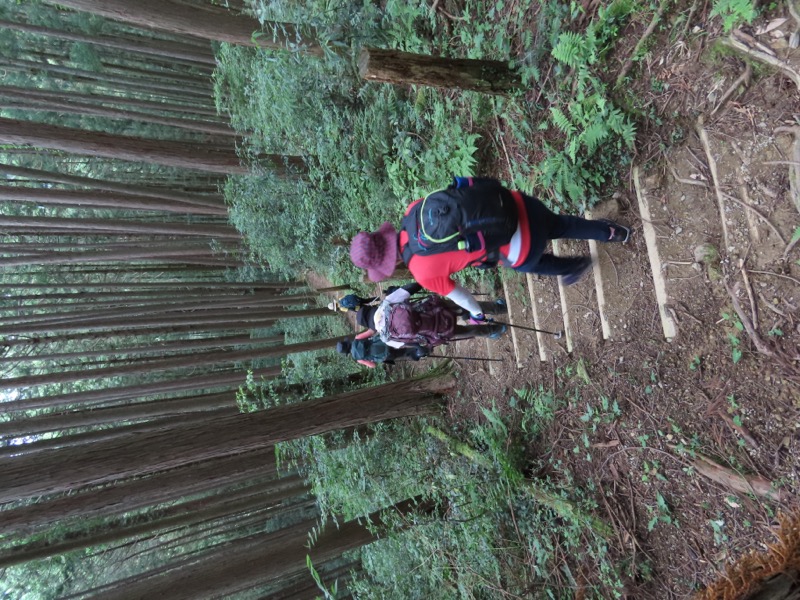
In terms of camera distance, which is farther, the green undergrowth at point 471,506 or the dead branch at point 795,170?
the green undergrowth at point 471,506

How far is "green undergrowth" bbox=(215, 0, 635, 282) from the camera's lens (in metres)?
4.08

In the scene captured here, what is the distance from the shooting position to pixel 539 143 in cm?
471

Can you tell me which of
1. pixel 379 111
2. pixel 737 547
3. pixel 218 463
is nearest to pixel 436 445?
pixel 218 463

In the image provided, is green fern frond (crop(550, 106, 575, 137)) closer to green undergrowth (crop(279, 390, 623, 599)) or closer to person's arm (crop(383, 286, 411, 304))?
person's arm (crop(383, 286, 411, 304))

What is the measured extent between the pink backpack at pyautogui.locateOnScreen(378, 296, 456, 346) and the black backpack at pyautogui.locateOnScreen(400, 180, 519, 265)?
1225mm

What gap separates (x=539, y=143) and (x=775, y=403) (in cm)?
303

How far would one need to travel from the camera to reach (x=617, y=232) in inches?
149

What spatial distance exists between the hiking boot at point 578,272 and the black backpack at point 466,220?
1159 mm

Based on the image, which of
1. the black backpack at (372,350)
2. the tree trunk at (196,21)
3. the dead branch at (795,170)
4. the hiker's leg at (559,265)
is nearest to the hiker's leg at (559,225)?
the hiker's leg at (559,265)

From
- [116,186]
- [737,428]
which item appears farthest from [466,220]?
[116,186]

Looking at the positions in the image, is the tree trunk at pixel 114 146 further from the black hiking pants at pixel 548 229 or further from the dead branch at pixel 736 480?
the dead branch at pixel 736 480

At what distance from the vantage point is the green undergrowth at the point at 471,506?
446 centimetres

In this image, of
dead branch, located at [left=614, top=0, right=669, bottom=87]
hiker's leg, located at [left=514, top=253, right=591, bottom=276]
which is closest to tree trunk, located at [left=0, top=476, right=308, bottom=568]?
hiker's leg, located at [left=514, top=253, right=591, bottom=276]

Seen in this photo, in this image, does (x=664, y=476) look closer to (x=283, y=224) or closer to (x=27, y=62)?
(x=283, y=224)
